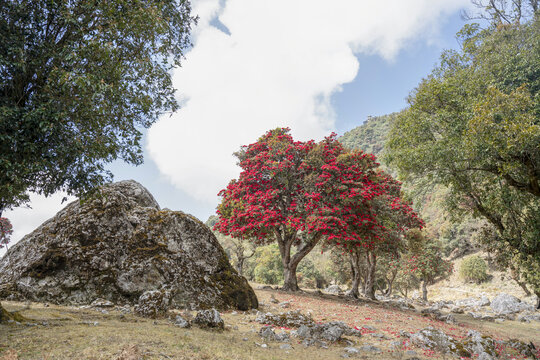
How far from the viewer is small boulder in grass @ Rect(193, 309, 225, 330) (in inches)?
343

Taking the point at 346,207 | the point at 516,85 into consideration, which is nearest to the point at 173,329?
the point at 346,207

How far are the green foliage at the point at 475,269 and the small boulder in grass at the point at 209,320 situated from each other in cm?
6036

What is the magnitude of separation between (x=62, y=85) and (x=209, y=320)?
24.8 ft

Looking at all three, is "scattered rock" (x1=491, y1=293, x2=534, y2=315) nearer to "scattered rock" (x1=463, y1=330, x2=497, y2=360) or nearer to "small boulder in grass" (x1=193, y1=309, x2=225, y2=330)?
"scattered rock" (x1=463, y1=330, x2=497, y2=360)

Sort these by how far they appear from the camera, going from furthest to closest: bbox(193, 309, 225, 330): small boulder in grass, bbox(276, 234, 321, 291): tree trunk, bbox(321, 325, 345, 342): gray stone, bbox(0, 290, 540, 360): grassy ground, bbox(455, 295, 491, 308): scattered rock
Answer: bbox(455, 295, 491, 308): scattered rock < bbox(276, 234, 321, 291): tree trunk < bbox(321, 325, 345, 342): gray stone < bbox(193, 309, 225, 330): small boulder in grass < bbox(0, 290, 540, 360): grassy ground

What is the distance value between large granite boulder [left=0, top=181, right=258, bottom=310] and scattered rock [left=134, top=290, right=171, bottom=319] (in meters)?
0.42

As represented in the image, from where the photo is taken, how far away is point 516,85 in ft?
41.4

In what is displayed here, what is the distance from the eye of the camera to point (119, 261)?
10.8 meters

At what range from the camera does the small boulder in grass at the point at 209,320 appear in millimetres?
8711

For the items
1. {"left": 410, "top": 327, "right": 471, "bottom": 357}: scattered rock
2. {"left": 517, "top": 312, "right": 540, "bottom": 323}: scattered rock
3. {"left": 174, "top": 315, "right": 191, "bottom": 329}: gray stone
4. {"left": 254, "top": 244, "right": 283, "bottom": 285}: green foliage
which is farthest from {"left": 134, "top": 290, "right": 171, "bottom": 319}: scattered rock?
{"left": 254, "top": 244, "right": 283, "bottom": 285}: green foliage

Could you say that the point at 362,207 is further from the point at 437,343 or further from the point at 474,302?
the point at 474,302

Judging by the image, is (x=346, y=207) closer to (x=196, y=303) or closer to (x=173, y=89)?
(x=196, y=303)

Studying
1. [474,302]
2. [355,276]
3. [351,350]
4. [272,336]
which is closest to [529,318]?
[355,276]

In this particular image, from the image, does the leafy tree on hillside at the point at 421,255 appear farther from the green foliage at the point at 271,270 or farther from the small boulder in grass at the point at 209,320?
the small boulder in grass at the point at 209,320
